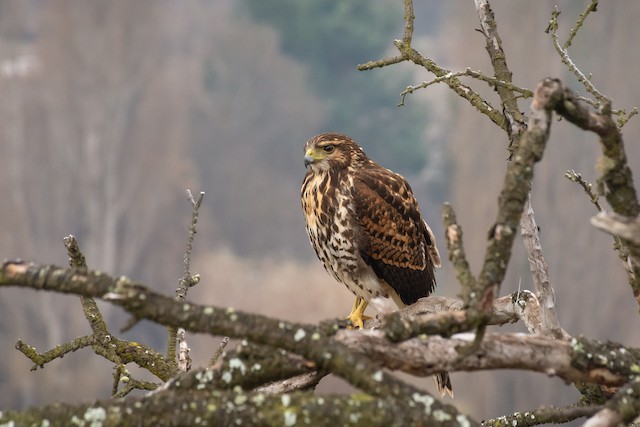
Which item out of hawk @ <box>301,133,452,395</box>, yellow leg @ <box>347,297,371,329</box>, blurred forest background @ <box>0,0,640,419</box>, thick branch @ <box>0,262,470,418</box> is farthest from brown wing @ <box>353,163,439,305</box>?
blurred forest background @ <box>0,0,640,419</box>

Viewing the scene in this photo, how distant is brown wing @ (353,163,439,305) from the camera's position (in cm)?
480

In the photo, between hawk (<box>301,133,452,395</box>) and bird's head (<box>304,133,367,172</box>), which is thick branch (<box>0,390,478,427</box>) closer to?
hawk (<box>301,133,452,395</box>)

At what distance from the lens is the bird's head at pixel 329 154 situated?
16.2ft

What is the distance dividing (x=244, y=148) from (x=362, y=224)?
3473cm

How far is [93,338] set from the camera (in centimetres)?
288

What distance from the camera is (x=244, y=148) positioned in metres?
39.3

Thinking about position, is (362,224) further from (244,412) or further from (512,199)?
(244,412)

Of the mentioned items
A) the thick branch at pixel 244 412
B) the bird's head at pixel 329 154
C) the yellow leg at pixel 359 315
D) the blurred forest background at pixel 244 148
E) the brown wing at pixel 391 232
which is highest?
the blurred forest background at pixel 244 148

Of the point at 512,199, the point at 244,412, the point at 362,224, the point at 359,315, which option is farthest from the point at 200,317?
the point at 359,315

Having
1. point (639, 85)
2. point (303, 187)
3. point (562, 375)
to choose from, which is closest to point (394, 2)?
point (639, 85)

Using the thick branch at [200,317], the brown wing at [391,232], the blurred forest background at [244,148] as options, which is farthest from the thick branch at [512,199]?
the blurred forest background at [244,148]

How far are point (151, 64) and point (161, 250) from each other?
637 cm

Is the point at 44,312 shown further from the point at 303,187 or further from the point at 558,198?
the point at 303,187

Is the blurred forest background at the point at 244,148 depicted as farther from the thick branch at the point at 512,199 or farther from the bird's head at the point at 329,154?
the thick branch at the point at 512,199
